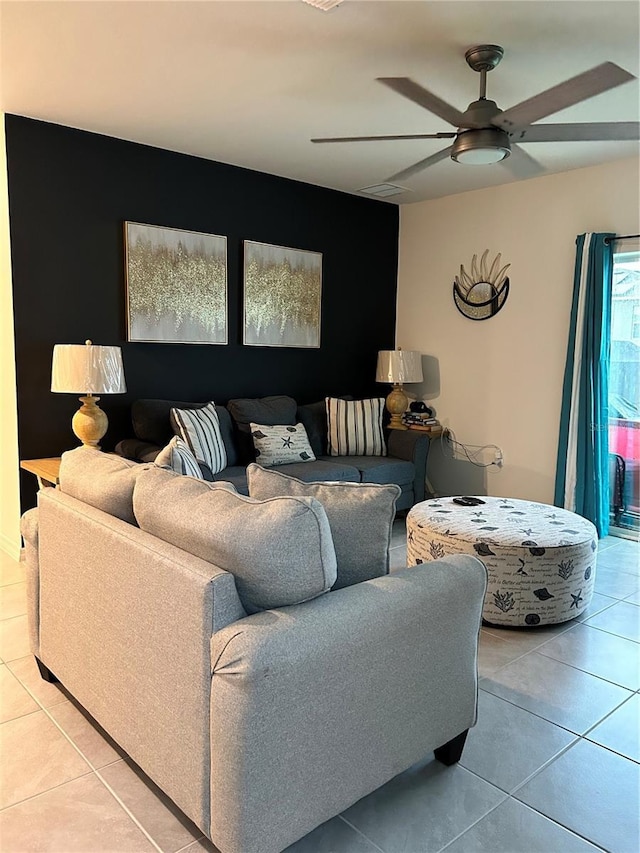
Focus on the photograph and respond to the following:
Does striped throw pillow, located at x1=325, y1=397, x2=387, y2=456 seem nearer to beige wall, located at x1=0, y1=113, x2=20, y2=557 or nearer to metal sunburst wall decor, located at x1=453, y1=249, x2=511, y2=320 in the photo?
metal sunburst wall decor, located at x1=453, y1=249, x2=511, y2=320

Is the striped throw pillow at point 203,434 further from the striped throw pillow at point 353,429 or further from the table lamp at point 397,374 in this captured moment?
the table lamp at point 397,374

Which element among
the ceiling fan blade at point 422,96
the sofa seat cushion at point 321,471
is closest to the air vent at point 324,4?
the ceiling fan blade at point 422,96

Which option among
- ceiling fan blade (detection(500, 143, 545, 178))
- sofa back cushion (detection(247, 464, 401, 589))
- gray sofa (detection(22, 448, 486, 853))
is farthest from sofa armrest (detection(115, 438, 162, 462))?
ceiling fan blade (detection(500, 143, 545, 178))

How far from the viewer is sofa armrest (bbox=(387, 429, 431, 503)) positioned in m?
4.81

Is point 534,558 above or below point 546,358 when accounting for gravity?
below

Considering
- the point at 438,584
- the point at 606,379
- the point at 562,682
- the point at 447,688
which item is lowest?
the point at 562,682

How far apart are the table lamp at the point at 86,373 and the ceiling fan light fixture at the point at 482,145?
2121 mm

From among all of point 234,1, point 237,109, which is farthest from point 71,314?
point 234,1

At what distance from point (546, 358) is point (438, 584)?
346cm

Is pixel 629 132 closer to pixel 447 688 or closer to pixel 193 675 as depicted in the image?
pixel 447 688

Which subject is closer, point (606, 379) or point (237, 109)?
point (237, 109)

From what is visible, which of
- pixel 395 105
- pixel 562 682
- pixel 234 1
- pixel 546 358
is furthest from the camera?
pixel 546 358

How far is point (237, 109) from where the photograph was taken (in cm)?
346

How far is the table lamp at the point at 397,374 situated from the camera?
527 cm
